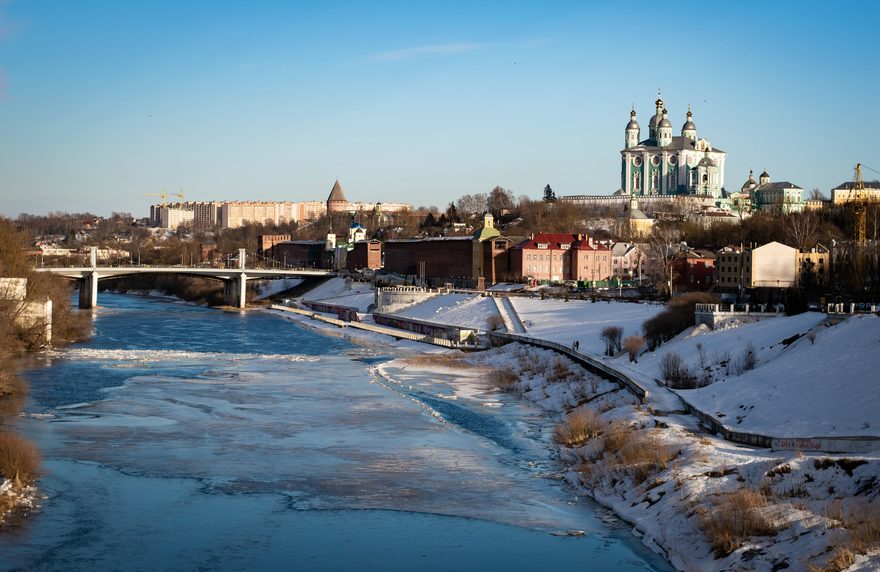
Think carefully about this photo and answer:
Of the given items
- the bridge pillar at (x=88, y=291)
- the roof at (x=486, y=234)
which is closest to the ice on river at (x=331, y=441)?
the bridge pillar at (x=88, y=291)

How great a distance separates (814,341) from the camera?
2870cm

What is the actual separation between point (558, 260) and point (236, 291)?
24.8 m

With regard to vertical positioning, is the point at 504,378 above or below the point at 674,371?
below

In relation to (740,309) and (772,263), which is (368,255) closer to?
(772,263)

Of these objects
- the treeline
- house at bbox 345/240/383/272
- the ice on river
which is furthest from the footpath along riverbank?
house at bbox 345/240/383/272

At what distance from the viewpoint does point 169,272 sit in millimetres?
82250

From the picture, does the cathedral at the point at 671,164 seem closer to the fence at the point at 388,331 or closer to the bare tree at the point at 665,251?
the bare tree at the point at 665,251

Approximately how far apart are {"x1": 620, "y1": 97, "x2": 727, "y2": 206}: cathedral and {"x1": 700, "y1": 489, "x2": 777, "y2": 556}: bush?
107518 mm

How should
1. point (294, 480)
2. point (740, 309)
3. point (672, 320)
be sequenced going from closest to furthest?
point (294, 480), point (740, 309), point (672, 320)

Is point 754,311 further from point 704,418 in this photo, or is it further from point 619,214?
point 619,214

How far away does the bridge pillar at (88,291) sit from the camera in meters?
76.8

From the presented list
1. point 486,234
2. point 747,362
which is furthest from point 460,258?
point 747,362

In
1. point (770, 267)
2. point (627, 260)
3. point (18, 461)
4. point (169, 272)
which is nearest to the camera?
point (18, 461)

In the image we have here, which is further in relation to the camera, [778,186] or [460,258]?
[778,186]
